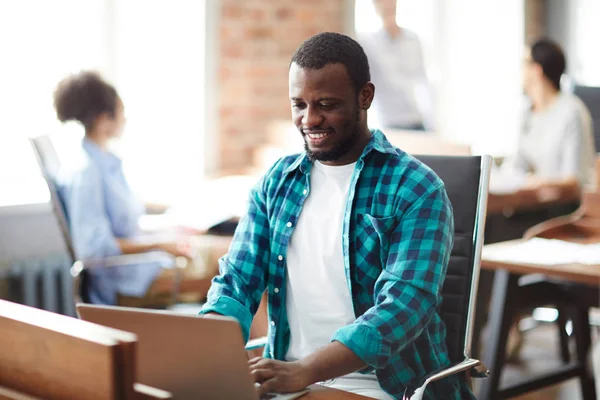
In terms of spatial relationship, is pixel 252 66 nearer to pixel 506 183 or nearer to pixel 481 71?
pixel 506 183

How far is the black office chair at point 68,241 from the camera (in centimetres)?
276

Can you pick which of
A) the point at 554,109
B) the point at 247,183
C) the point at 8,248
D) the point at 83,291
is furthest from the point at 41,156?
the point at 554,109

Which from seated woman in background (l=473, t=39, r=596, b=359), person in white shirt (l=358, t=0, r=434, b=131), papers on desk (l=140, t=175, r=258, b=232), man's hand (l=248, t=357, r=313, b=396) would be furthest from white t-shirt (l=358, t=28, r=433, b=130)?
man's hand (l=248, t=357, r=313, b=396)

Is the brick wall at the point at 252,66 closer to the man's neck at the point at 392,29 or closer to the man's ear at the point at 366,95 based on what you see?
the man's neck at the point at 392,29

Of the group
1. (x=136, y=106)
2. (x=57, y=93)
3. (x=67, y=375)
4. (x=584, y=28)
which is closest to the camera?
(x=67, y=375)

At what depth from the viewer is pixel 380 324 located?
1.42 metres

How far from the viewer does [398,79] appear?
15.0 feet

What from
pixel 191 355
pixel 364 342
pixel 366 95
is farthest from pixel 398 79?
pixel 191 355

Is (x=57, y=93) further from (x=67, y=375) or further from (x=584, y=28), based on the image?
(x=584, y=28)

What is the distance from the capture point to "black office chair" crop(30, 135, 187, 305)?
2.76m

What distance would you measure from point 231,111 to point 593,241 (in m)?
2.32

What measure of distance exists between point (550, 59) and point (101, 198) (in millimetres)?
2411

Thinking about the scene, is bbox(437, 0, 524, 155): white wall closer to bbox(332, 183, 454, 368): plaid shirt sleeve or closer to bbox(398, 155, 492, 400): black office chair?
bbox(398, 155, 492, 400): black office chair

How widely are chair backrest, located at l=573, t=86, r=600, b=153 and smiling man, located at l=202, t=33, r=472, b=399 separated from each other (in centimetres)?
330
